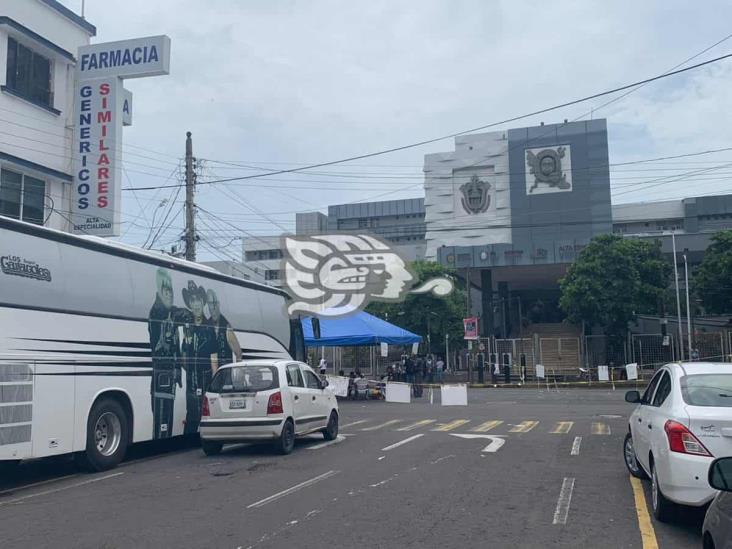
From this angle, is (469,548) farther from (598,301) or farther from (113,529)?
(598,301)

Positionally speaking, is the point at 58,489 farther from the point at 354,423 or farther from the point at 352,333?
the point at 352,333

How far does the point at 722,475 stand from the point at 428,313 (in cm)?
4929

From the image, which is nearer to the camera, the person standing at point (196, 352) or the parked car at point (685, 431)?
the parked car at point (685, 431)

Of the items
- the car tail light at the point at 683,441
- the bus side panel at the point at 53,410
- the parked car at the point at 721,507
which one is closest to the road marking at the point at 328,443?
the bus side panel at the point at 53,410

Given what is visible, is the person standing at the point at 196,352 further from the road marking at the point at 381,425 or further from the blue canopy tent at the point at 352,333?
the blue canopy tent at the point at 352,333

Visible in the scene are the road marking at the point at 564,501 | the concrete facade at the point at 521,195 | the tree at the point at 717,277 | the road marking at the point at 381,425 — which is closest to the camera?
the road marking at the point at 564,501

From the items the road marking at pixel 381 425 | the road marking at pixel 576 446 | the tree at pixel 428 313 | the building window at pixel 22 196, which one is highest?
the building window at pixel 22 196

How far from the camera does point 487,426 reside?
1855cm

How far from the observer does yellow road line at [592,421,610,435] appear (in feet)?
54.7

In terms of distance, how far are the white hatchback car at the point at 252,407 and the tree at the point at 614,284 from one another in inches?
1405

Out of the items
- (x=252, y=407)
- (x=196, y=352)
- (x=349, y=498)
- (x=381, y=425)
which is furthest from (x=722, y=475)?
(x=381, y=425)

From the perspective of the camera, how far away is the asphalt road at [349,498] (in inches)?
281

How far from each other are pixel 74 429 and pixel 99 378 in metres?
0.97

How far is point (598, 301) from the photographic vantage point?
151 feet
